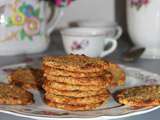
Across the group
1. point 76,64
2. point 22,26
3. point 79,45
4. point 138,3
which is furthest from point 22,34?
point 76,64

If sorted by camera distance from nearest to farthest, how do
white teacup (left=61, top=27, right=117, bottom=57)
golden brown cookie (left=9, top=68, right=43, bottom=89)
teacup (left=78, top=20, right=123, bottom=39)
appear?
golden brown cookie (left=9, top=68, right=43, bottom=89), white teacup (left=61, top=27, right=117, bottom=57), teacup (left=78, top=20, right=123, bottom=39)

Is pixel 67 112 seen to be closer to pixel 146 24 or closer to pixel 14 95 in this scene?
pixel 14 95

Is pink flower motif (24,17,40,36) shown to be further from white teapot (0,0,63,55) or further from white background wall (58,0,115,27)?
white background wall (58,0,115,27)

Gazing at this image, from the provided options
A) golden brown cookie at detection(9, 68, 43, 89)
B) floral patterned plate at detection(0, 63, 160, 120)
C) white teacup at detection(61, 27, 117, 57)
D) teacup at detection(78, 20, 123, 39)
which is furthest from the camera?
teacup at detection(78, 20, 123, 39)

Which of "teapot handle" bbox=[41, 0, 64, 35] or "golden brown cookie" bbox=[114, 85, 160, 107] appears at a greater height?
"teapot handle" bbox=[41, 0, 64, 35]

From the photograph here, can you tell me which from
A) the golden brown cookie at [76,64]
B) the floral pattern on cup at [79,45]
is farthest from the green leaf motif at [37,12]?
the golden brown cookie at [76,64]

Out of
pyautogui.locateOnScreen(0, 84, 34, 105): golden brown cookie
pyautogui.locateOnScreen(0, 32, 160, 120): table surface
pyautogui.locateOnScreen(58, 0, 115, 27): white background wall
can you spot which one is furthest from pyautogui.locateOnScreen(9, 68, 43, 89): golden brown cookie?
pyautogui.locateOnScreen(58, 0, 115, 27): white background wall
